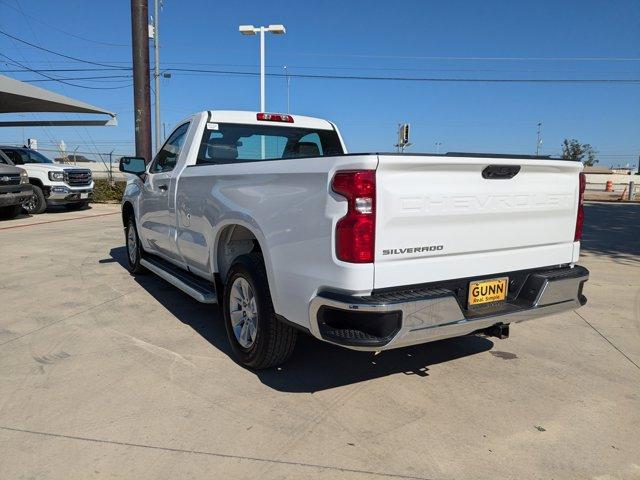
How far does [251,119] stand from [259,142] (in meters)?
0.28

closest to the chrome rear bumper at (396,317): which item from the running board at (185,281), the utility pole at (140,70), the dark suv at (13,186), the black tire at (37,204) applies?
the running board at (185,281)

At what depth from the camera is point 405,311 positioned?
2734mm

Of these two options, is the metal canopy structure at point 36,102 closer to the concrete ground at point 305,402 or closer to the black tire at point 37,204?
the black tire at point 37,204

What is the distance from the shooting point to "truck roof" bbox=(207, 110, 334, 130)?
16.2 feet

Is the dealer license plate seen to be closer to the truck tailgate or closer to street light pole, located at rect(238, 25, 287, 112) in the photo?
the truck tailgate

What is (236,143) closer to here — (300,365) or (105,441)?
(300,365)

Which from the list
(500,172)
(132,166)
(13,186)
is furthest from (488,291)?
(13,186)

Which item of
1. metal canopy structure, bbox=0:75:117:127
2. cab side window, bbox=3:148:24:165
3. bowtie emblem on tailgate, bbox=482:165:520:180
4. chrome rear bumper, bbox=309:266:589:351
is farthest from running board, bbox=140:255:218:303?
metal canopy structure, bbox=0:75:117:127

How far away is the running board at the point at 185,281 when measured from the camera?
4277mm

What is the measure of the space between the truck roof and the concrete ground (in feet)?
6.39

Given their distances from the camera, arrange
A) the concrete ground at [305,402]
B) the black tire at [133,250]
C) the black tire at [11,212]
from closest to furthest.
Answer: the concrete ground at [305,402] < the black tire at [133,250] < the black tire at [11,212]

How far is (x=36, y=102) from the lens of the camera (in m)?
21.1

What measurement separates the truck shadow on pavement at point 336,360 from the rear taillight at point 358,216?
1.25m

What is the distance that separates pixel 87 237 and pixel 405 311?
366 inches
